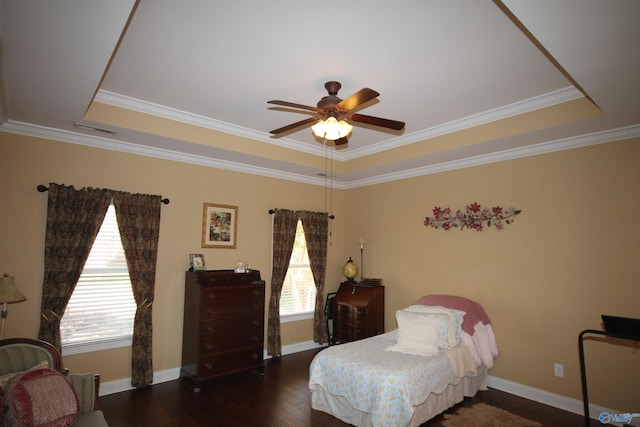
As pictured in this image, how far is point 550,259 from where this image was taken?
3697 mm

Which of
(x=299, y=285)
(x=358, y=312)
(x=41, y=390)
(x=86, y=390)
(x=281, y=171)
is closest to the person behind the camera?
(x=41, y=390)

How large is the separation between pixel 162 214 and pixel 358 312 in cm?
295

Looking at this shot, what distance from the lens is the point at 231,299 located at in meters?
4.20

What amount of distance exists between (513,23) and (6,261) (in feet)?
15.4

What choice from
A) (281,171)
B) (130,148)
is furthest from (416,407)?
(130,148)

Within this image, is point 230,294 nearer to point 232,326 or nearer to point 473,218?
point 232,326

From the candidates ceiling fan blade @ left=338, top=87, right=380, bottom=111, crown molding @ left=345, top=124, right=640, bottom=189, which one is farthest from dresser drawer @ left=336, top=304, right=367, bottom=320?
ceiling fan blade @ left=338, top=87, right=380, bottom=111

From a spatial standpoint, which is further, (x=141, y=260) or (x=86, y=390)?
(x=141, y=260)

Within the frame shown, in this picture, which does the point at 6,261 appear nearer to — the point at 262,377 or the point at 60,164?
the point at 60,164

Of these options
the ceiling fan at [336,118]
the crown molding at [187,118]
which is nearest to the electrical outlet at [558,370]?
the ceiling fan at [336,118]

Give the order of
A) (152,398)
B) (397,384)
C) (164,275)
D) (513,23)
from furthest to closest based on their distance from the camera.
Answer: (164,275), (152,398), (397,384), (513,23)

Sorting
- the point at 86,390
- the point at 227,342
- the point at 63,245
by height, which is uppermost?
the point at 63,245

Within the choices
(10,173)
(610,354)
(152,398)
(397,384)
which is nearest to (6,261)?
(10,173)

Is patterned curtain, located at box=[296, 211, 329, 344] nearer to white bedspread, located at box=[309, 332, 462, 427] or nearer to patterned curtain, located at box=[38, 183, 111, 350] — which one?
white bedspread, located at box=[309, 332, 462, 427]
